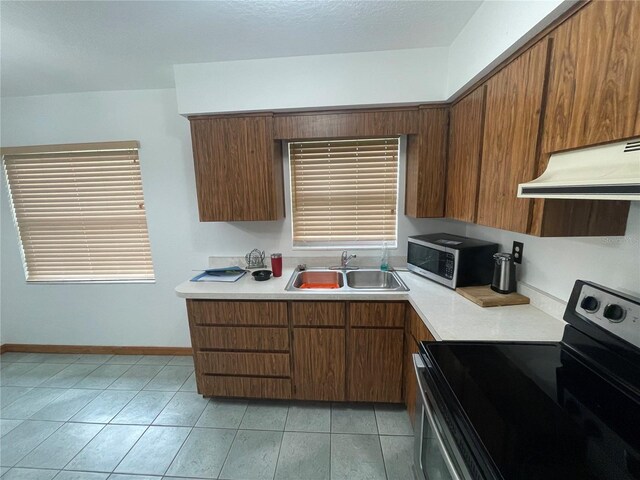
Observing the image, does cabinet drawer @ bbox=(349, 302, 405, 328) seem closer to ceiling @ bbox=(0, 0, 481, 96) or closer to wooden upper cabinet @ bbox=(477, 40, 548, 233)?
wooden upper cabinet @ bbox=(477, 40, 548, 233)

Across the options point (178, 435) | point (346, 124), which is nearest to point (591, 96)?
point (346, 124)

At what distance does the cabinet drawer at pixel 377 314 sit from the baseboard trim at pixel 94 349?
1.90 metres

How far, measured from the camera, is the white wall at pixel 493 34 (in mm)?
936

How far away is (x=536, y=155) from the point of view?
3.31ft

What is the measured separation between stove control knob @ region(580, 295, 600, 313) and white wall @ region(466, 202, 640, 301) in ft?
0.56

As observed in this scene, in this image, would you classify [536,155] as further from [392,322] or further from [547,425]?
[392,322]

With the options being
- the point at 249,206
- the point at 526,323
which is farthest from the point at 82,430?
the point at 526,323

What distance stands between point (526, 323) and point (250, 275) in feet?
5.93

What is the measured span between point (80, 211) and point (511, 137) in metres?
3.40

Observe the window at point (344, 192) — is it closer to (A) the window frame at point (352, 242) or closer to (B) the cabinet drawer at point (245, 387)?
(A) the window frame at point (352, 242)

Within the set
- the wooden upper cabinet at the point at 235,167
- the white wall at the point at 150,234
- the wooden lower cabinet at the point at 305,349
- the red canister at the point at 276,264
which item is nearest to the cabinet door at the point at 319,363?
the wooden lower cabinet at the point at 305,349

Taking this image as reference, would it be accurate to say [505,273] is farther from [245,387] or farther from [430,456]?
[245,387]

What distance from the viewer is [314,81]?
5.73ft

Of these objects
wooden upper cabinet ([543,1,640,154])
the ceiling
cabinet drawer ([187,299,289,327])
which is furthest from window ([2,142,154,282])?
wooden upper cabinet ([543,1,640,154])
